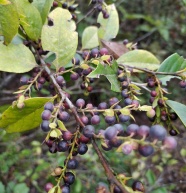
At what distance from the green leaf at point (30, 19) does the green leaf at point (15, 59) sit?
7 centimetres

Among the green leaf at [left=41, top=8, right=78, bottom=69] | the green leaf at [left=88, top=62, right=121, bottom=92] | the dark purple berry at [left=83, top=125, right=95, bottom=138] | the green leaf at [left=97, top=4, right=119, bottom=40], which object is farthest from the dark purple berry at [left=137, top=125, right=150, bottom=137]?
the green leaf at [left=97, top=4, right=119, bottom=40]

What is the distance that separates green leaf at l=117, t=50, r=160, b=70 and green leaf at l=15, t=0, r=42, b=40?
27cm

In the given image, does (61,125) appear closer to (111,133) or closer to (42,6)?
(111,133)

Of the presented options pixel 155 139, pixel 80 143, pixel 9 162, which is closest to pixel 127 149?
pixel 155 139

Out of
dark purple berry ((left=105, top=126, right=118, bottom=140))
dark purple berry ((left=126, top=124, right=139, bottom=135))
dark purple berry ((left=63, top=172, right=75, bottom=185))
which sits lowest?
dark purple berry ((left=63, top=172, right=75, bottom=185))

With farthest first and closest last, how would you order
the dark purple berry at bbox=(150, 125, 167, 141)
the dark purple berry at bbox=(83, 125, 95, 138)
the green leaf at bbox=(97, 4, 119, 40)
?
1. the green leaf at bbox=(97, 4, 119, 40)
2. the dark purple berry at bbox=(83, 125, 95, 138)
3. the dark purple berry at bbox=(150, 125, 167, 141)

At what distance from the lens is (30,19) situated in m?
0.92

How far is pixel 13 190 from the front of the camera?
135cm

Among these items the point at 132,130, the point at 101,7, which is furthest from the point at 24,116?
the point at 101,7

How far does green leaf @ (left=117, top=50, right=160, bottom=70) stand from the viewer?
1.02 metres

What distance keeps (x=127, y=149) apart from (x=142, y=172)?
1.93 meters

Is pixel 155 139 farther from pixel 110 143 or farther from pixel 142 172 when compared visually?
pixel 142 172

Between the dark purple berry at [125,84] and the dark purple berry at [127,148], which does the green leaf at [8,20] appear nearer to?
the dark purple berry at [125,84]

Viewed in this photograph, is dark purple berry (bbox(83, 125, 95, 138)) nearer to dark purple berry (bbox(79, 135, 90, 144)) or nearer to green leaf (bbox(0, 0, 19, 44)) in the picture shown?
dark purple berry (bbox(79, 135, 90, 144))
